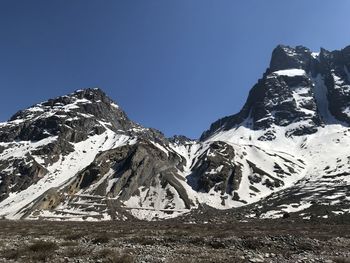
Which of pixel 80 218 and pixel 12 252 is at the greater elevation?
pixel 80 218

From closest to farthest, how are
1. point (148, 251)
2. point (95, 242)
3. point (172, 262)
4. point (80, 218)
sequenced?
point (172, 262)
point (148, 251)
point (95, 242)
point (80, 218)

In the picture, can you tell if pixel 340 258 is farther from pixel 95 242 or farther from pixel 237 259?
pixel 95 242

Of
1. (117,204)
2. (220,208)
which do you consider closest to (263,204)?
(220,208)

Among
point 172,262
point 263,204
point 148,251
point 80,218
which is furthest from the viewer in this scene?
point 263,204

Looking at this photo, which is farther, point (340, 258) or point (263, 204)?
point (263, 204)

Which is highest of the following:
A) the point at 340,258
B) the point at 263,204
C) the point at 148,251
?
the point at 263,204

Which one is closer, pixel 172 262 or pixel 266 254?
pixel 172 262

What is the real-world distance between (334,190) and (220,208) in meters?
53.9

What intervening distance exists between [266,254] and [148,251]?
26.1ft

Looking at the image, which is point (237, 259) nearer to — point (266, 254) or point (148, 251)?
point (266, 254)

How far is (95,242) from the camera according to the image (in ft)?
106

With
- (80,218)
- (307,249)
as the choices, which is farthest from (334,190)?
(307,249)

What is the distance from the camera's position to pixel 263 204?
185m

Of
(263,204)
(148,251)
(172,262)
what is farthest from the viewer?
(263,204)
